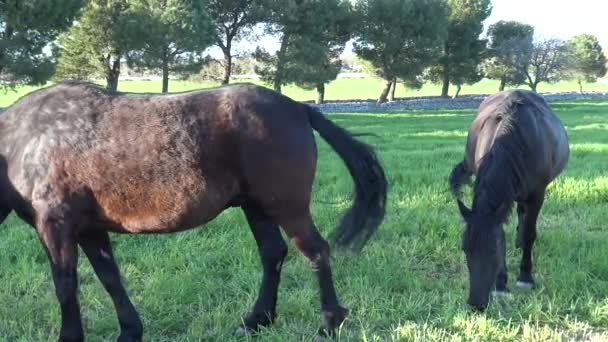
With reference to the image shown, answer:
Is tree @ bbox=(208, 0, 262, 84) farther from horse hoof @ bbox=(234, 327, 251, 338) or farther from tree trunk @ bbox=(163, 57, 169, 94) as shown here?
horse hoof @ bbox=(234, 327, 251, 338)

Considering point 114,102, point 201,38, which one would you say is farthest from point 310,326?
point 201,38

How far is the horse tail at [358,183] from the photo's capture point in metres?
3.70

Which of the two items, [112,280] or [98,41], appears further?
[98,41]

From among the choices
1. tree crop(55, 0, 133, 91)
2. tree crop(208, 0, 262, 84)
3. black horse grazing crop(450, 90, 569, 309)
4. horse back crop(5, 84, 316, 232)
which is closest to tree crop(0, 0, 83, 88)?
tree crop(55, 0, 133, 91)

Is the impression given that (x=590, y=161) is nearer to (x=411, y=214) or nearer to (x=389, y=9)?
(x=411, y=214)

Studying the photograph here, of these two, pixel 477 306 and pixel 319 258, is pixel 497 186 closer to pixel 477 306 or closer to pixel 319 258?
pixel 477 306

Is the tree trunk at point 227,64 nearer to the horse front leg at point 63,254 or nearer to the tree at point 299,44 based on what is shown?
the tree at point 299,44

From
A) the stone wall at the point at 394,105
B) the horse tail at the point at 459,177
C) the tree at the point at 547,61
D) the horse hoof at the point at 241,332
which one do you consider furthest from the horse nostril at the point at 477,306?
the tree at the point at 547,61

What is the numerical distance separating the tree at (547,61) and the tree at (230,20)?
107 ft

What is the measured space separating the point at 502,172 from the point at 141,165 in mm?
2546

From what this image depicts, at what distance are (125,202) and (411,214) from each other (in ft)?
12.8

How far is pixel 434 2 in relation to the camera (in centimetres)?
4441

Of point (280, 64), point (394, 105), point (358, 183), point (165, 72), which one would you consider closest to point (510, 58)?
point (394, 105)

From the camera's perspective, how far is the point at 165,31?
95.7 feet
